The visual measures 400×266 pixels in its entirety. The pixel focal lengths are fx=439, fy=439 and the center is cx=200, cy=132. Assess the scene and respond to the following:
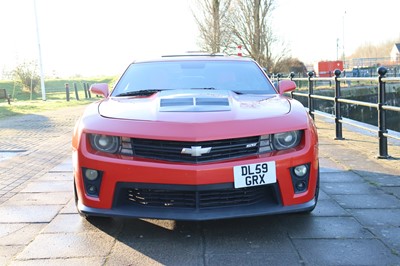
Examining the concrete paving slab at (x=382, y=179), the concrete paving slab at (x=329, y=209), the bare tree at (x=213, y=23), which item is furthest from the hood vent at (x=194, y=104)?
the bare tree at (x=213, y=23)

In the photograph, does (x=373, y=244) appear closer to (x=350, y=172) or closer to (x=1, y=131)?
(x=350, y=172)

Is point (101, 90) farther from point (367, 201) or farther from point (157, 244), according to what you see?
point (367, 201)

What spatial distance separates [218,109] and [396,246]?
5.24 ft

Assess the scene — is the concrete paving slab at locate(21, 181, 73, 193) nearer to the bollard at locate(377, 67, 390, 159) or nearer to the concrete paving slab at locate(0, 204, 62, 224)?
the concrete paving slab at locate(0, 204, 62, 224)

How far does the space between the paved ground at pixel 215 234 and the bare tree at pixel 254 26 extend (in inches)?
1084

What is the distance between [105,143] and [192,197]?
756 mm

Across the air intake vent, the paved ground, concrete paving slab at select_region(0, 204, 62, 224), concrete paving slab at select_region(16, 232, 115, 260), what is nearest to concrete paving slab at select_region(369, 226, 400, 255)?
the paved ground

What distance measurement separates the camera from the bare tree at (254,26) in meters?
31.2

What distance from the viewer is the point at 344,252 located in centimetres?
300

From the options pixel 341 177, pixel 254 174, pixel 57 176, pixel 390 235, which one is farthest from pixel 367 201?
pixel 57 176

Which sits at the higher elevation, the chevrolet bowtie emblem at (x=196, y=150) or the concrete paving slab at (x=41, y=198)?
the chevrolet bowtie emblem at (x=196, y=150)

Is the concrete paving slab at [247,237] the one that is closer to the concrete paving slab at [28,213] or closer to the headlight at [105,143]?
the headlight at [105,143]

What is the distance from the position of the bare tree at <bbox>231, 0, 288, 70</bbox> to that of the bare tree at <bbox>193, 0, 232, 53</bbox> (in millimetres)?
822

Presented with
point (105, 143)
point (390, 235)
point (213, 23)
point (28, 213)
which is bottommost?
point (390, 235)
